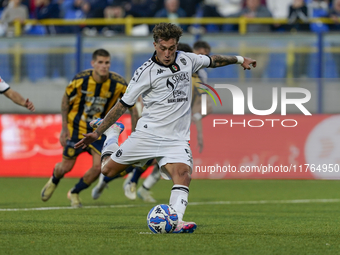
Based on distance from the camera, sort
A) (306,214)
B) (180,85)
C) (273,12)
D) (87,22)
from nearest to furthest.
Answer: (180,85) → (306,214) → (87,22) → (273,12)

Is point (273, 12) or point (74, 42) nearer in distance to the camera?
point (74, 42)

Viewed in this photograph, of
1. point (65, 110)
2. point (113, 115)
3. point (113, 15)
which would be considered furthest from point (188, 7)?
point (113, 115)

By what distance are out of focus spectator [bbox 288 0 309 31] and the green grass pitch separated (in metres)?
4.74

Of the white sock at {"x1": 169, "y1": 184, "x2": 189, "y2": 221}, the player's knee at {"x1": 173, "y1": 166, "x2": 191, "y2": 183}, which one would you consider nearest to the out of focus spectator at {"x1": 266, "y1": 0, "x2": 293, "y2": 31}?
the player's knee at {"x1": 173, "y1": 166, "x2": 191, "y2": 183}

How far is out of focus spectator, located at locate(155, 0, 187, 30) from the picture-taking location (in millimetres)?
16000

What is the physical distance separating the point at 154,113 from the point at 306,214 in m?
2.82

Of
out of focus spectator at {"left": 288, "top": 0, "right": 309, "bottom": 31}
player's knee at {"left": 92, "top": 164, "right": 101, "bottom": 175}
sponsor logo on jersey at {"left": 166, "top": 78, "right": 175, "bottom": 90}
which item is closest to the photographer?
sponsor logo on jersey at {"left": 166, "top": 78, "right": 175, "bottom": 90}

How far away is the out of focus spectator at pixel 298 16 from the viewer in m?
15.6

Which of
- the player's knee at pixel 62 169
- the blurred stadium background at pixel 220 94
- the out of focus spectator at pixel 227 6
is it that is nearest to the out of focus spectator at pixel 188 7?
the blurred stadium background at pixel 220 94

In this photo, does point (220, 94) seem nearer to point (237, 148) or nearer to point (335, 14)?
point (237, 148)

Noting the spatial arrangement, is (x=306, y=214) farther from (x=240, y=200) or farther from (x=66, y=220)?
(x=66, y=220)

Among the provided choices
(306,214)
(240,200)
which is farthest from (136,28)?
(306,214)

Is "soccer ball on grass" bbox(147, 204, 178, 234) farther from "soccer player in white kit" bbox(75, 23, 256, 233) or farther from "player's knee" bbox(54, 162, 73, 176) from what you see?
"player's knee" bbox(54, 162, 73, 176)

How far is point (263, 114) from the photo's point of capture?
13.6 meters
